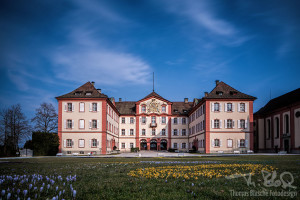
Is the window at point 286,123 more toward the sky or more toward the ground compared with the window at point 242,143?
more toward the sky

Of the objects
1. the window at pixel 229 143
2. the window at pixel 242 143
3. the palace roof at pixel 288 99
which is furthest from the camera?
the window at pixel 229 143

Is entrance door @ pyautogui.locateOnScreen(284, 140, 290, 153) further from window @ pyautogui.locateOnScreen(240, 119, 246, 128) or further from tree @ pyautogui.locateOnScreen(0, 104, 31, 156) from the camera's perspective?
tree @ pyautogui.locateOnScreen(0, 104, 31, 156)

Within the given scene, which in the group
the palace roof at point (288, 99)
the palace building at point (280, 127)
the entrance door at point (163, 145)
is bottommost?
the entrance door at point (163, 145)

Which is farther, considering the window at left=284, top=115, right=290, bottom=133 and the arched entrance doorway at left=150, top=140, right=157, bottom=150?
the arched entrance doorway at left=150, top=140, right=157, bottom=150

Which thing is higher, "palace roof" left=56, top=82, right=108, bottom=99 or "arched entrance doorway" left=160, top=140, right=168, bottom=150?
Answer: "palace roof" left=56, top=82, right=108, bottom=99

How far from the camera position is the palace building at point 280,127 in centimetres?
3781

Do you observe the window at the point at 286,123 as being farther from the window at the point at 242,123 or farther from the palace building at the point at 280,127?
the window at the point at 242,123

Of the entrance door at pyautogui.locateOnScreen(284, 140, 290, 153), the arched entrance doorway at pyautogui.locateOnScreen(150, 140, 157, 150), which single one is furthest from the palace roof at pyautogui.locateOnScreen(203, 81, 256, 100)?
the arched entrance doorway at pyautogui.locateOnScreen(150, 140, 157, 150)

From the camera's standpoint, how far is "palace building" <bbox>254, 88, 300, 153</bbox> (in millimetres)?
37812

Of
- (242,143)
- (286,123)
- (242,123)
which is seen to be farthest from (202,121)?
(286,123)

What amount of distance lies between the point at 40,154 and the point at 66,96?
10.7 m

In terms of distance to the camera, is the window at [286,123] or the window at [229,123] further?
the window at [229,123]

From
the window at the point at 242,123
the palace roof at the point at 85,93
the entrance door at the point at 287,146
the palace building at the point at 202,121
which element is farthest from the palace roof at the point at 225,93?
the palace roof at the point at 85,93

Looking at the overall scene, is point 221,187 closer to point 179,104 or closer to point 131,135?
point 131,135
